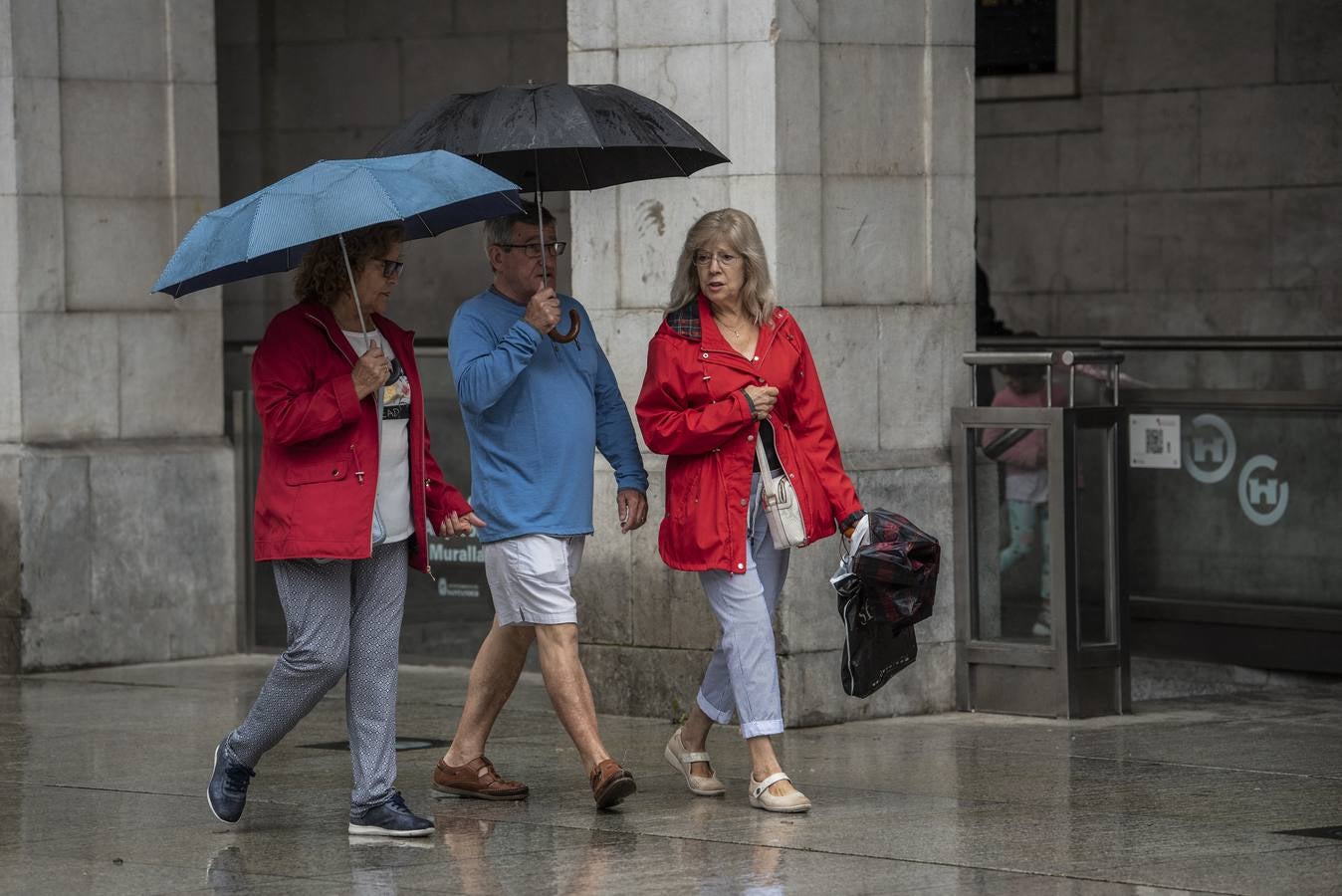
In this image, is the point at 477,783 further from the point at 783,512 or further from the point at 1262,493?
the point at 1262,493

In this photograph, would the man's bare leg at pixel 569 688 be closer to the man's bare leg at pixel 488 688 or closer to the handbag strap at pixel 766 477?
the man's bare leg at pixel 488 688

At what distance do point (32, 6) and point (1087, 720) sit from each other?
19.4 ft

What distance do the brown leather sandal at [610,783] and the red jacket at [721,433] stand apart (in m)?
0.66

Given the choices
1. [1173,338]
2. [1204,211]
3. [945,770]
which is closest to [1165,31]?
[1204,211]

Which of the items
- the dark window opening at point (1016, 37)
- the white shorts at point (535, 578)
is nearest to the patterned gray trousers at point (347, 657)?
the white shorts at point (535, 578)

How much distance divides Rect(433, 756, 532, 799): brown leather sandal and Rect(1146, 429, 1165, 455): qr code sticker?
15.3ft

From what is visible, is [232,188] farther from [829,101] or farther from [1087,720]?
[1087,720]

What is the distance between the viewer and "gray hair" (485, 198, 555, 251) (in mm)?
7461

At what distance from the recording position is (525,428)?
738cm

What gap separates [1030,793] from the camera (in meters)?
7.70

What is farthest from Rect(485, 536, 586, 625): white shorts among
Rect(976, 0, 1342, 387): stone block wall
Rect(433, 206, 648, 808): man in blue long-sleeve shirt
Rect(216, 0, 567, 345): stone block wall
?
Rect(976, 0, 1342, 387): stone block wall

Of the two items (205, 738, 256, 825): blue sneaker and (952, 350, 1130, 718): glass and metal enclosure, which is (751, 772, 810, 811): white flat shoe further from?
(952, 350, 1130, 718): glass and metal enclosure

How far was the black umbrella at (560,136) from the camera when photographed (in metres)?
7.16

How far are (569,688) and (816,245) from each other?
269 centimetres
